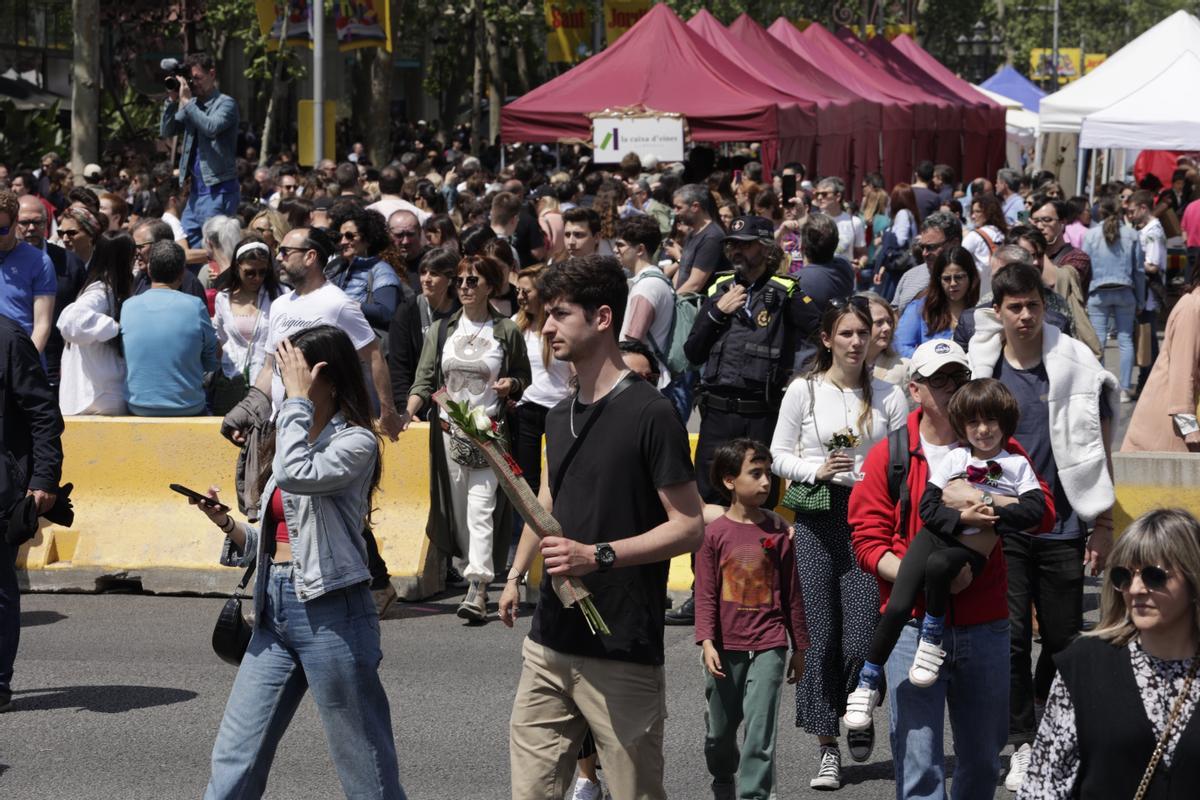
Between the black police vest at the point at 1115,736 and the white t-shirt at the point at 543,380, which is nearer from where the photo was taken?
the black police vest at the point at 1115,736

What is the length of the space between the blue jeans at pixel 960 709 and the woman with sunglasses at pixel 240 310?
565 centimetres

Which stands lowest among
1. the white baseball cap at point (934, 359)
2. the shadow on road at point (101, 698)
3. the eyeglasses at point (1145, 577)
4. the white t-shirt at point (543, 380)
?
the shadow on road at point (101, 698)

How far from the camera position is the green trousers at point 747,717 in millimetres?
6168

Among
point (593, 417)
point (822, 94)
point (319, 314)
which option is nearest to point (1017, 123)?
point (822, 94)

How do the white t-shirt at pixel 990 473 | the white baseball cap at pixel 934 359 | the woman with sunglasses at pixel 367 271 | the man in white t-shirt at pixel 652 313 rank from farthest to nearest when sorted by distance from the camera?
the woman with sunglasses at pixel 367 271 → the man in white t-shirt at pixel 652 313 → the white baseball cap at pixel 934 359 → the white t-shirt at pixel 990 473

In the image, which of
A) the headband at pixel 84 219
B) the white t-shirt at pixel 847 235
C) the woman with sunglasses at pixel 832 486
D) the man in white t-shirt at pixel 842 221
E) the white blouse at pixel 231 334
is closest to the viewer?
the woman with sunglasses at pixel 832 486

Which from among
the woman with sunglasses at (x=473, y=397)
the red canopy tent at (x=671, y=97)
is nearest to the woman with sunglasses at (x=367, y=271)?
the woman with sunglasses at (x=473, y=397)

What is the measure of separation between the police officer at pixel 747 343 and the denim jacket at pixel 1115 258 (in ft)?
28.4

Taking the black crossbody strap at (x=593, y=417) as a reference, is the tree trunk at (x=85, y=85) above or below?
above

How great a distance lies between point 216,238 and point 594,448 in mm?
7176

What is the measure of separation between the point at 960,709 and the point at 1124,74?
1915cm

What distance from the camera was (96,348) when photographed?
10.3 metres

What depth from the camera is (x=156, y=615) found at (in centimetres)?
954

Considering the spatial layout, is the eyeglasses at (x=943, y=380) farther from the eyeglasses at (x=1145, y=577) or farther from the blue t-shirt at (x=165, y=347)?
the blue t-shirt at (x=165, y=347)
